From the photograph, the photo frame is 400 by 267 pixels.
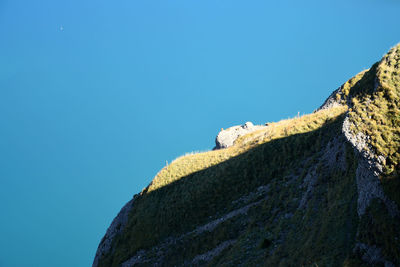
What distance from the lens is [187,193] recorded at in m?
38.8

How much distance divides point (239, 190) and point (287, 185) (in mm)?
7344

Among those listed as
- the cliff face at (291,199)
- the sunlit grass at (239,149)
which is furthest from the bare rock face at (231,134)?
the cliff face at (291,199)

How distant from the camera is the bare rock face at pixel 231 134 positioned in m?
55.6

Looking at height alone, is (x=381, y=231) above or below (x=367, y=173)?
below

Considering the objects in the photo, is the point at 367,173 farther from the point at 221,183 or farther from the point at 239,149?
the point at 239,149

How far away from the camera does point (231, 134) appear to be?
5778 cm

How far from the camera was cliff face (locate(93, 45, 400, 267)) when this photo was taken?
516 inches

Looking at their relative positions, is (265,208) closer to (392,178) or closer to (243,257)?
(243,257)

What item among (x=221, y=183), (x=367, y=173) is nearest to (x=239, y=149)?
(x=221, y=183)

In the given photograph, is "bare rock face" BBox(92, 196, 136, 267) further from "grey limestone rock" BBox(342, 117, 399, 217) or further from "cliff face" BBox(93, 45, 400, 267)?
"grey limestone rock" BBox(342, 117, 399, 217)

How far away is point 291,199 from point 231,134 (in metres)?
33.9

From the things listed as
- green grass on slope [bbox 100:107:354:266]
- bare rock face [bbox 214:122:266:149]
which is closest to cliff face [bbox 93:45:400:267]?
green grass on slope [bbox 100:107:354:266]

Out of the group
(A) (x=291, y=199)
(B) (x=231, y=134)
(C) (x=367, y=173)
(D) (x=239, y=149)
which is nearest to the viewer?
(C) (x=367, y=173)

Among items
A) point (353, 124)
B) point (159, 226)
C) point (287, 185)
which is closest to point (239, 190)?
point (287, 185)
